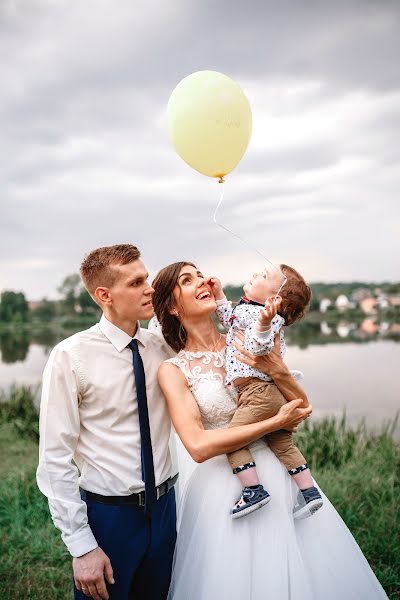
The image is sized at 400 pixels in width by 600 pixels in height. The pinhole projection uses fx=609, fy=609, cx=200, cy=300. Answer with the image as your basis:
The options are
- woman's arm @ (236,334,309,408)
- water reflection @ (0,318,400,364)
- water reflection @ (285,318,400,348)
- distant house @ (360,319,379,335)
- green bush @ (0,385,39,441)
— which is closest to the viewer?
woman's arm @ (236,334,309,408)

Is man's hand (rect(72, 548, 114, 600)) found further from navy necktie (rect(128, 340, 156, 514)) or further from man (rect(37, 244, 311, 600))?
navy necktie (rect(128, 340, 156, 514))

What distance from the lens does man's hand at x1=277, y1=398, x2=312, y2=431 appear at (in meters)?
2.65

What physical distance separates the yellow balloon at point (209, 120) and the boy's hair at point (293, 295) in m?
0.70

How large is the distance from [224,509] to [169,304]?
97 cm

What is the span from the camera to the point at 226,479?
2.74 m

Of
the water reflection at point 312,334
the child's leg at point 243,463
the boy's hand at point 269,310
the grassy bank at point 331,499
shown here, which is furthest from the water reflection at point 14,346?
the boy's hand at point 269,310

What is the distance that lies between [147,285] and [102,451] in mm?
741

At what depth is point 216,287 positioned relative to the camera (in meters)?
3.04

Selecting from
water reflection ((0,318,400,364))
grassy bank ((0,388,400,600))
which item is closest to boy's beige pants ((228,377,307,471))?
grassy bank ((0,388,400,600))

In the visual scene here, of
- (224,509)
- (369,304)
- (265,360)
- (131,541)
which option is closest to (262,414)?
(265,360)

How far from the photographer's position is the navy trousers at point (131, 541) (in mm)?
2604

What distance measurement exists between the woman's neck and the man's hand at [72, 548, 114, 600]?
98 centimetres

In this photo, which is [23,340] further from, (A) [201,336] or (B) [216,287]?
(A) [201,336]

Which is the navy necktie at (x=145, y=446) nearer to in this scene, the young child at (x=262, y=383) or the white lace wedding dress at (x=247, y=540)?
the white lace wedding dress at (x=247, y=540)
